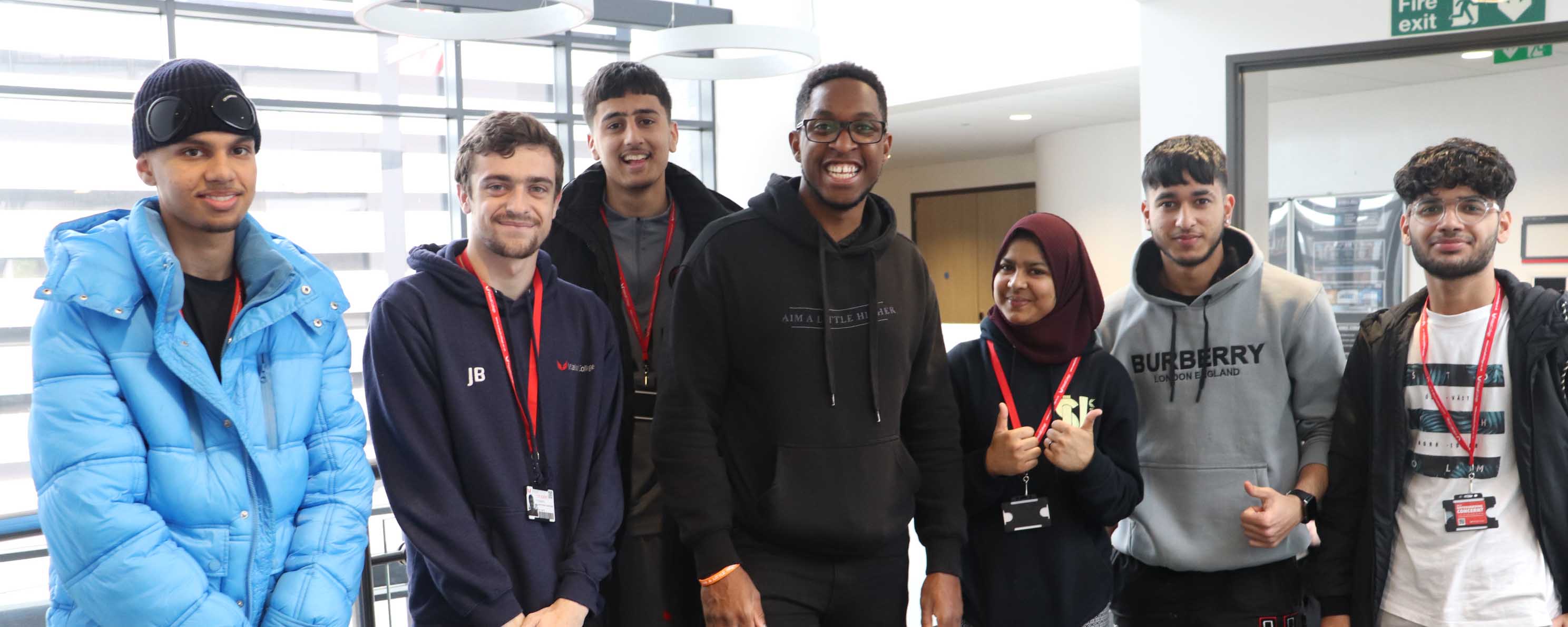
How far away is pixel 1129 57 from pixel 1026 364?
21.5ft

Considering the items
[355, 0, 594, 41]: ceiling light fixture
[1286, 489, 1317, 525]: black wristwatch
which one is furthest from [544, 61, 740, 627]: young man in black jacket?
[355, 0, 594, 41]: ceiling light fixture

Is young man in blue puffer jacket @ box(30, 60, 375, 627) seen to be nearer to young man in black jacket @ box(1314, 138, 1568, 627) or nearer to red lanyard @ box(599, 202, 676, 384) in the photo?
red lanyard @ box(599, 202, 676, 384)

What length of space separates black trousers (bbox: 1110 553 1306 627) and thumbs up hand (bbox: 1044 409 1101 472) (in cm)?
48

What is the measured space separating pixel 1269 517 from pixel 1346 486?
0.80ft

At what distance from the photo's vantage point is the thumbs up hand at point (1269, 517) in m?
2.33

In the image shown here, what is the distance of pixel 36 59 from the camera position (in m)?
8.67

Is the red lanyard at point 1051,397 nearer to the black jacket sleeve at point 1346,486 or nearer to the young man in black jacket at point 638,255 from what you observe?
the black jacket sleeve at point 1346,486

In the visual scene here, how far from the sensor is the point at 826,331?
219 centimetres

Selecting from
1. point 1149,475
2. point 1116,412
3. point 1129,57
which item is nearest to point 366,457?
point 1116,412

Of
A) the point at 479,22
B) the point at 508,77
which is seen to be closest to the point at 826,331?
the point at 479,22

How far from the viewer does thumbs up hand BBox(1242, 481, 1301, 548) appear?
233 centimetres

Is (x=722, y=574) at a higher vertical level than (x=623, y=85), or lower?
lower

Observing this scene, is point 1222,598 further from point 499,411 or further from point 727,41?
point 727,41

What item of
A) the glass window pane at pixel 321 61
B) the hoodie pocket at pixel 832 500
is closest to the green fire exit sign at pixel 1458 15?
the hoodie pocket at pixel 832 500
